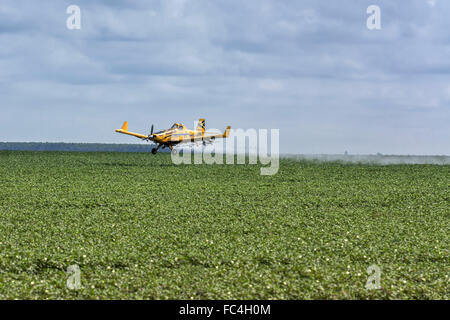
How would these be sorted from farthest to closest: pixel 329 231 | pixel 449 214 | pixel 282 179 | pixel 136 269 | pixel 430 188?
1. pixel 282 179
2. pixel 430 188
3. pixel 449 214
4. pixel 329 231
5. pixel 136 269

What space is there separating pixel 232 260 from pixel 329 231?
21.2 feet

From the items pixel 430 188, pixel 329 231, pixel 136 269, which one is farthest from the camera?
pixel 430 188

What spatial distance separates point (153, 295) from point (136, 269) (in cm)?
238

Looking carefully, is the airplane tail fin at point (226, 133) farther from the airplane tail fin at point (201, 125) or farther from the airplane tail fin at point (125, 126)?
the airplane tail fin at point (125, 126)

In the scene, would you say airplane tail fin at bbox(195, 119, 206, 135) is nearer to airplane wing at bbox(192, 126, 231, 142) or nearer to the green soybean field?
airplane wing at bbox(192, 126, 231, 142)

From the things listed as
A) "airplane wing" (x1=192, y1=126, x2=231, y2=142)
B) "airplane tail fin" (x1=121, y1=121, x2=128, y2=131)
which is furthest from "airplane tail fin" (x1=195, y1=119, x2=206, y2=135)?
"airplane tail fin" (x1=121, y1=121, x2=128, y2=131)

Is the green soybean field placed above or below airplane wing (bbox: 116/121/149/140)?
below

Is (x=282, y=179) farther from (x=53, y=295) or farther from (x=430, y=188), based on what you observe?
(x=53, y=295)

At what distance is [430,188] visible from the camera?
36938 mm

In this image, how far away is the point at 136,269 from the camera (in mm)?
15266

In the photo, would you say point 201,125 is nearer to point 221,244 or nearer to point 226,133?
point 226,133
